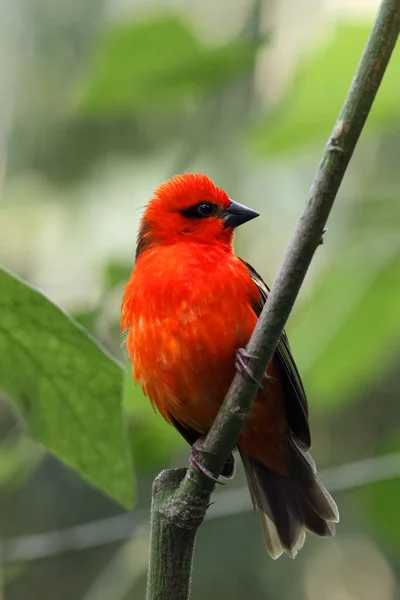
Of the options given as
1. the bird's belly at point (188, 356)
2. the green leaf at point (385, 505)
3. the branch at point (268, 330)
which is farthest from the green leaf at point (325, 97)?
the branch at point (268, 330)

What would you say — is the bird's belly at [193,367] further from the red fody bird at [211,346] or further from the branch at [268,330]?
the branch at [268,330]

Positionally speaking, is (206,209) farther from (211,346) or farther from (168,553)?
(168,553)

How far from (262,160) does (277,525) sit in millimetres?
1324

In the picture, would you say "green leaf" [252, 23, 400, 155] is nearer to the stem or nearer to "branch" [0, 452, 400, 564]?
"branch" [0, 452, 400, 564]

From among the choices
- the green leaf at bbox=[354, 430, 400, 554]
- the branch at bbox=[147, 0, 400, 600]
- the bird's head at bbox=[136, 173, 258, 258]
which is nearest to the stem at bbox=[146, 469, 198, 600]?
the branch at bbox=[147, 0, 400, 600]

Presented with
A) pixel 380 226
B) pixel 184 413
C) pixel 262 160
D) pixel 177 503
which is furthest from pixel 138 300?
pixel 177 503

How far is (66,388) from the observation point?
1.66 m

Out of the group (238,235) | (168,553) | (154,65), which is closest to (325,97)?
(154,65)

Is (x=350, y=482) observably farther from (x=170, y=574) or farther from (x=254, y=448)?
(x=170, y=574)

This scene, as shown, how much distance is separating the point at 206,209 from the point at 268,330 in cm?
166

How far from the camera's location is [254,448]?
10.2 ft

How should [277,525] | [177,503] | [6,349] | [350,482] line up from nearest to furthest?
[6,349]
[177,503]
[350,482]
[277,525]

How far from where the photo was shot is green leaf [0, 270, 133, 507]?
1529 mm

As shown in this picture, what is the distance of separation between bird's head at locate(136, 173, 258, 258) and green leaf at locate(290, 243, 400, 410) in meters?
0.56
